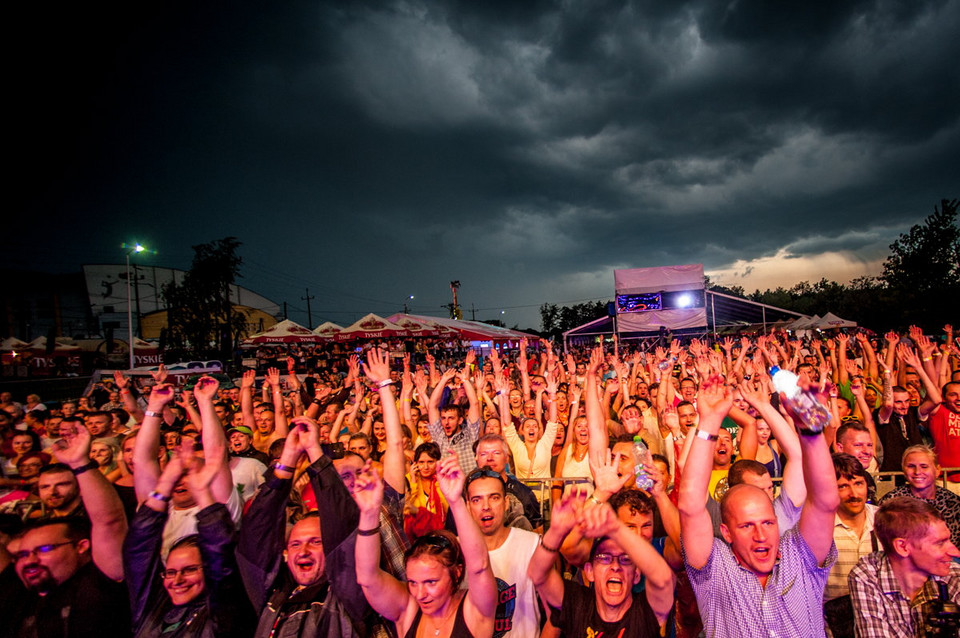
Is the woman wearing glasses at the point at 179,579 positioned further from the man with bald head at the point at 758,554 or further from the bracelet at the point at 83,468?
the man with bald head at the point at 758,554

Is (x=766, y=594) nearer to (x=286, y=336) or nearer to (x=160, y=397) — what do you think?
(x=160, y=397)

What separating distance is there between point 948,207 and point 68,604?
1721 inches

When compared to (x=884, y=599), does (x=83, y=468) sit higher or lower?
higher

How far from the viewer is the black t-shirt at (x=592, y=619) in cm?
220

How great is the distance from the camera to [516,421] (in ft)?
24.3

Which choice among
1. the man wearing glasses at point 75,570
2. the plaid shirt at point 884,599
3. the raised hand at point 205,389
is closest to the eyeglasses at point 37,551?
the man wearing glasses at point 75,570

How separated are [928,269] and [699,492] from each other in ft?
131

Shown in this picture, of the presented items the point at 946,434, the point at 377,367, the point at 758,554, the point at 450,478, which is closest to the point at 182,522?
the point at 377,367

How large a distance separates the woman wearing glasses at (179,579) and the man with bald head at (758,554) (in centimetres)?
244

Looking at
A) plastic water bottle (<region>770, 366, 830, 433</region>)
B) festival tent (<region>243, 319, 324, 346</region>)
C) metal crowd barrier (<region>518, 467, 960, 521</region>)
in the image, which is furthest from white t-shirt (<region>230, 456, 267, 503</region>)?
festival tent (<region>243, 319, 324, 346</region>)

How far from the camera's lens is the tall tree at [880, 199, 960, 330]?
26594mm

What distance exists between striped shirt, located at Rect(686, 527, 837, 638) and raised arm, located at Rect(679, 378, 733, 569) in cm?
9

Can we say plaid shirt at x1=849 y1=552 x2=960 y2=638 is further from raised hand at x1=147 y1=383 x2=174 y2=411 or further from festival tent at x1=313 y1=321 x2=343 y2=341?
festival tent at x1=313 y1=321 x2=343 y2=341

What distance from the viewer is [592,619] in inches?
90.1
